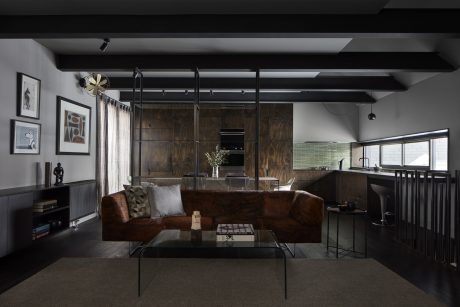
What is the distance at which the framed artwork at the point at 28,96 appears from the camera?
442 cm

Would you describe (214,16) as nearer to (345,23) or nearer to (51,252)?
(345,23)

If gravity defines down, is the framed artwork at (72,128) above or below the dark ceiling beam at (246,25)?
below

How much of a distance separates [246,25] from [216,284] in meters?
2.74

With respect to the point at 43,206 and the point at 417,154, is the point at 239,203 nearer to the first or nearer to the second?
the point at 43,206

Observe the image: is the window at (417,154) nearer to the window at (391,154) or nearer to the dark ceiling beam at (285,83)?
the window at (391,154)

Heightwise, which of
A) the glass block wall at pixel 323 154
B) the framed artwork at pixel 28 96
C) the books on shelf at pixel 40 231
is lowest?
the books on shelf at pixel 40 231

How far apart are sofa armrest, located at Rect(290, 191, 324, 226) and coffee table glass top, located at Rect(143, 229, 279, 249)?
88 centimetres

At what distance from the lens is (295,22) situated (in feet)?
12.4

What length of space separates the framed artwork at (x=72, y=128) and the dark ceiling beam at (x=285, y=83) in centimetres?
118

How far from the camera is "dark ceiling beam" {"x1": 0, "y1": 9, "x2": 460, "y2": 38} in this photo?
12.2ft

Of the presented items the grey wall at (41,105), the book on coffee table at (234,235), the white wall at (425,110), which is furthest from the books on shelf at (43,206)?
the white wall at (425,110)

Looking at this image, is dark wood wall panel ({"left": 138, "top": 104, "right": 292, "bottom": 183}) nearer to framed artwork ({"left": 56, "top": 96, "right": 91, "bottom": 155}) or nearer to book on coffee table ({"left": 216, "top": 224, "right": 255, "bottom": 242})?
framed artwork ({"left": 56, "top": 96, "right": 91, "bottom": 155})

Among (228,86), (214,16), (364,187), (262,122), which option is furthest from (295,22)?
(262,122)

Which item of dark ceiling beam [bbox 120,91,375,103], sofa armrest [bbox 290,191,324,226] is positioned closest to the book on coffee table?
sofa armrest [bbox 290,191,324,226]
